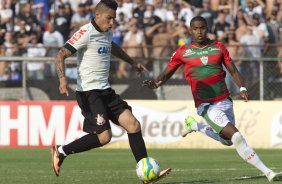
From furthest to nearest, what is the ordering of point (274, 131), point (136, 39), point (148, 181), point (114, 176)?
point (136, 39)
point (274, 131)
point (114, 176)
point (148, 181)

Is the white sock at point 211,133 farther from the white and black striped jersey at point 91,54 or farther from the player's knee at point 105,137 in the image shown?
the white and black striped jersey at point 91,54

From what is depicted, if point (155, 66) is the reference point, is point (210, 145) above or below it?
below

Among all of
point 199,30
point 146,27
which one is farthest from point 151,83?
point 146,27

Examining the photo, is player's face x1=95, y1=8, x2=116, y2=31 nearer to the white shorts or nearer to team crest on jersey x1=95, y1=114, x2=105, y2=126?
team crest on jersey x1=95, y1=114, x2=105, y2=126

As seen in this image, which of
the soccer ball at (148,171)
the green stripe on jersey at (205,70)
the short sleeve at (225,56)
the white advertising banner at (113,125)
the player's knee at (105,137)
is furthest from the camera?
the white advertising banner at (113,125)

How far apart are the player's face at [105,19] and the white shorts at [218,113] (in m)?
1.88

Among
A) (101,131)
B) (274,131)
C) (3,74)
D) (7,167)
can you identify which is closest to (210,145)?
(274,131)

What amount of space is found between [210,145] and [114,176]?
8.18 metres

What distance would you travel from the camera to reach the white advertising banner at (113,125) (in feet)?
66.6

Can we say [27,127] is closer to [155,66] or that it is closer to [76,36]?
[155,66]

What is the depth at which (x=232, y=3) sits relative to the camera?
24141 mm

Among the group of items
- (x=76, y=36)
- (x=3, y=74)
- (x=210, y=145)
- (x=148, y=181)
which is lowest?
(x=210, y=145)

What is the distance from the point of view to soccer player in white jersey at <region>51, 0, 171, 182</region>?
11305mm

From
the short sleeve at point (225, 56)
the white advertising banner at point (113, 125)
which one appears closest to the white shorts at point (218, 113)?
the short sleeve at point (225, 56)
